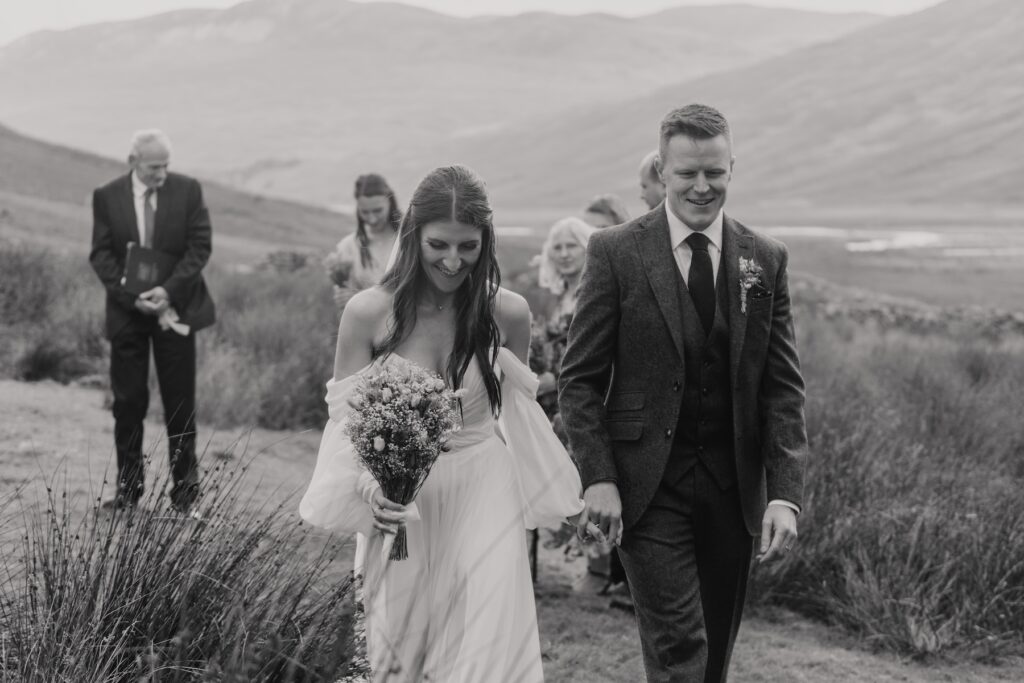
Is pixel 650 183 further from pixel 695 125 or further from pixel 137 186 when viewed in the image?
pixel 137 186

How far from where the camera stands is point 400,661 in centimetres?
397

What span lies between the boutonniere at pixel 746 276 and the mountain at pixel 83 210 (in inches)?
752

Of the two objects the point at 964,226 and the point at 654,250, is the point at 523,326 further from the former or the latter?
the point at 964,226

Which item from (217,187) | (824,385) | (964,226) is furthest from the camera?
(964,226)

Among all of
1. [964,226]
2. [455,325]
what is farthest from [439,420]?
[964,226]

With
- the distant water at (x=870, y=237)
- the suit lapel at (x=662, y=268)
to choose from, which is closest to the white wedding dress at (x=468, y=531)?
the suit lapel at (x=662, y=268)

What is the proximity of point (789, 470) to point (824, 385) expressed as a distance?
277 inches

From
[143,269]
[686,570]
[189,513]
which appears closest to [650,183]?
[143,269]

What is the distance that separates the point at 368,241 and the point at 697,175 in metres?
4.25

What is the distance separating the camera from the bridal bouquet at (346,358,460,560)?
3.65m

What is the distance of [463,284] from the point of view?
14.0 ft

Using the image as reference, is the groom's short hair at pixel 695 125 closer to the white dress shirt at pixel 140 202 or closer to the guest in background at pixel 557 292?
the guest in background at pixel 557 292

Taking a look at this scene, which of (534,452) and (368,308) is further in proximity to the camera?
(534,452)

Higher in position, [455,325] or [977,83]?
[977,83]
